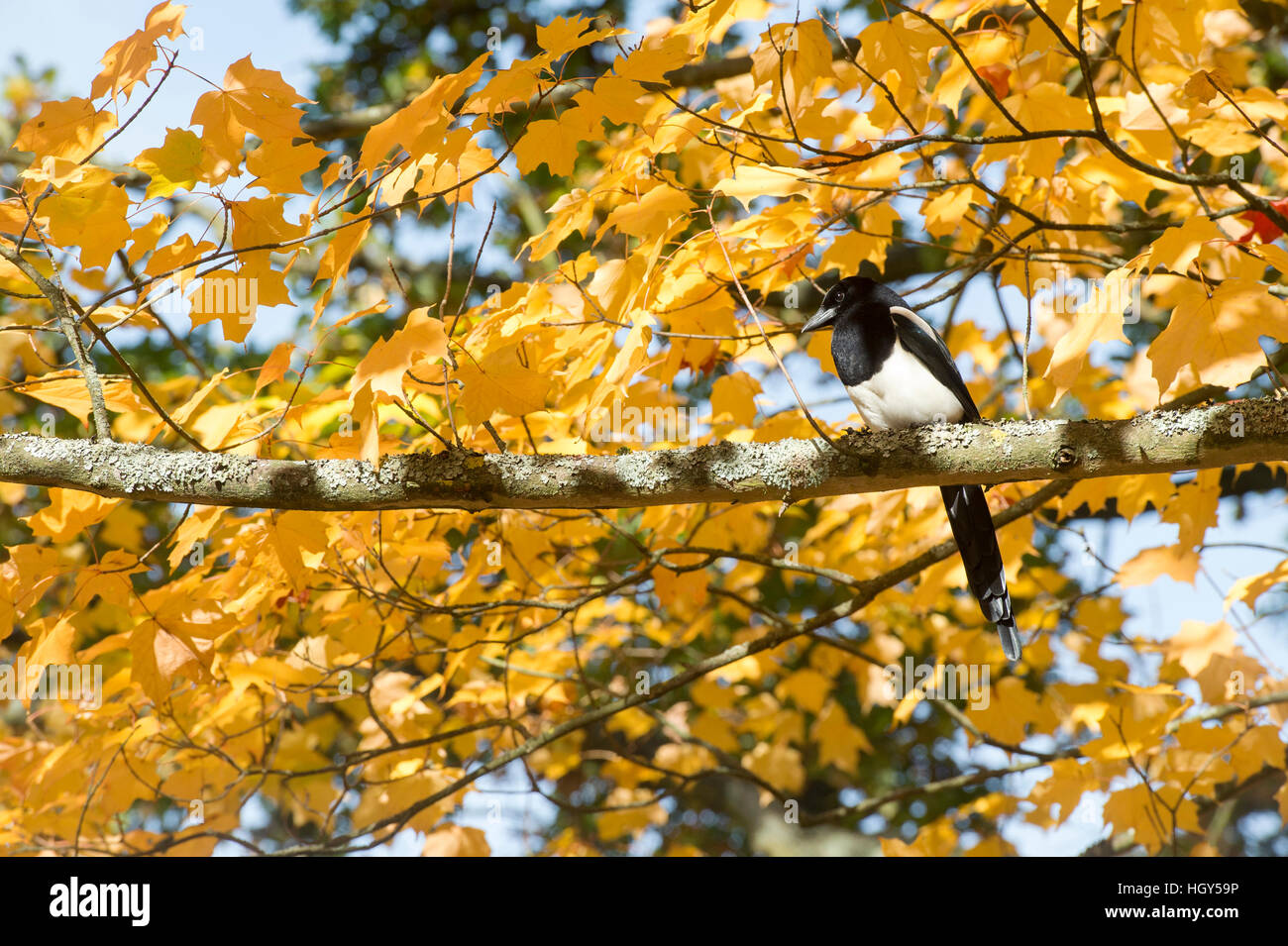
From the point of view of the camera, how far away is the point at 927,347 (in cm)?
235

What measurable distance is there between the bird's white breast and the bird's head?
16 centimetres

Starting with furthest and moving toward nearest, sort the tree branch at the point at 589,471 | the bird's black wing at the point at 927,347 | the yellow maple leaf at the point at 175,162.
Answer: the bird's black wing at the point at 927,347, the yellow maple leaf at the point at 175,162, the tree branch at the point at 589,471

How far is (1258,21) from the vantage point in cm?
355

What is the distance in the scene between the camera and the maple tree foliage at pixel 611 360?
5.47ft

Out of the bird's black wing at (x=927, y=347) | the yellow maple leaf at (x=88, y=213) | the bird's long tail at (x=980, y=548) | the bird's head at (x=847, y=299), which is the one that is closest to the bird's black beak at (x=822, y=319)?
the bird's head at (x=847, y=299)

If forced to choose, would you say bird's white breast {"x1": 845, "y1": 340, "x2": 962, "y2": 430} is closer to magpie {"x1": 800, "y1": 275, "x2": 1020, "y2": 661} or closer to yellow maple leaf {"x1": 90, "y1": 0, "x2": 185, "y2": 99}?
magpie {"x1": 800, "y1": 275, "x2": 1020, "y2": 661}

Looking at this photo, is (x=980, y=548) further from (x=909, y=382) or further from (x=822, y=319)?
(x=822, y=319)

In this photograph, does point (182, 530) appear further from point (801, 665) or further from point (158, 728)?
point (801, 665)

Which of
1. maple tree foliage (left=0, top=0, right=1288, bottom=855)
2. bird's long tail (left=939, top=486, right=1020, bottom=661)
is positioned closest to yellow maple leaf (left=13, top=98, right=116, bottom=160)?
maple tree foliage (left=0, top=0, right=1288, bottom=855)

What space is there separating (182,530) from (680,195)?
3.89ft

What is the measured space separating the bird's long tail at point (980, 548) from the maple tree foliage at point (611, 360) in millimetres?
85

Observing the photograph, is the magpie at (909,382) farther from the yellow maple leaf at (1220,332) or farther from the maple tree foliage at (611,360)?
the yellow maple leaf at (1220,332)

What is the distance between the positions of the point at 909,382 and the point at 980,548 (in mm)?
415

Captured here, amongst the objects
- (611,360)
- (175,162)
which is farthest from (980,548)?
(175,162)
